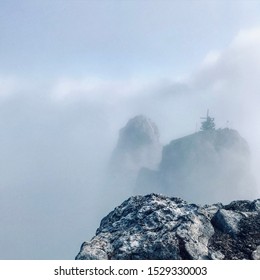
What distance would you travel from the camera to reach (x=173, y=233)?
1167 centimetres

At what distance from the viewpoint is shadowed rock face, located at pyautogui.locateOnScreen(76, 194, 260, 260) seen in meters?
11.2

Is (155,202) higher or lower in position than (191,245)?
higher

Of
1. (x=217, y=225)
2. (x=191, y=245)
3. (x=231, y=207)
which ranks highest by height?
(x=231, y=207)

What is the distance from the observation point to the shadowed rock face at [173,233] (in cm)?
1116
